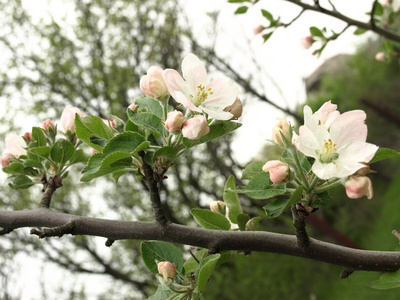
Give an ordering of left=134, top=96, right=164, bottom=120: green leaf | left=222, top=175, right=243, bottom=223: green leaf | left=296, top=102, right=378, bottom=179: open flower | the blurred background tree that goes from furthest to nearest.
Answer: the blurred background tree → left=222, top=175, right=243, bottom=223: green leaf → left=134, top=96, right=164, bottom=120: green leaf → left=296, top=102, right=378, bottom=179: open flower

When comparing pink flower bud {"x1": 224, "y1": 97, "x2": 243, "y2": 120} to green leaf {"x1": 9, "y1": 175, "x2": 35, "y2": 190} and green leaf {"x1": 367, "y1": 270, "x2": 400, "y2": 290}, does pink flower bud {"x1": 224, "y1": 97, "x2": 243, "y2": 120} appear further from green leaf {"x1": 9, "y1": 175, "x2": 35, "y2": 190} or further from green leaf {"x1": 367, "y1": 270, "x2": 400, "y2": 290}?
green leaf {"x1": 9, "y1": 175, "x2": 35, "y2": 190}

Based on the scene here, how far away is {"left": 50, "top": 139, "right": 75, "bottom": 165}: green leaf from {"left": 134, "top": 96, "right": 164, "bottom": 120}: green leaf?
0.25 meters

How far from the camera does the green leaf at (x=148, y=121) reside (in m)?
0.82

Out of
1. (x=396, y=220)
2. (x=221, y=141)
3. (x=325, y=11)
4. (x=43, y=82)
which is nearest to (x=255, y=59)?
(x=221, y=141)

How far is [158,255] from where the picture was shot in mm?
938

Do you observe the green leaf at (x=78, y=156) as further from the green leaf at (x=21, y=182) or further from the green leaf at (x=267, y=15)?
the green leaf at (x=267, y=15)

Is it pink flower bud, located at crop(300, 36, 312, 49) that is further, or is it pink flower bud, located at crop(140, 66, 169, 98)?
pink flower bud, located at crop(300, 36, 312, 49)

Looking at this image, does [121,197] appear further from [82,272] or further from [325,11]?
[325,11]

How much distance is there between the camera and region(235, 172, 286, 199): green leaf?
0.78 meters

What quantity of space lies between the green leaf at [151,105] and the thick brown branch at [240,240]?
24 centimetres

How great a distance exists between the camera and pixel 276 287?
6.16 meters

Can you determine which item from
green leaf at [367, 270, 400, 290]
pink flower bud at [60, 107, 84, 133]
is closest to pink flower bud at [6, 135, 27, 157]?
pink flower bud at [60, 107, 84, 133]

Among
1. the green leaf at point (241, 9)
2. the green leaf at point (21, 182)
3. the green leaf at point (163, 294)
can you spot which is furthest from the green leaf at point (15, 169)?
the green leaf at point (241, 9)

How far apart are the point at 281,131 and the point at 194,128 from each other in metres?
0.17
